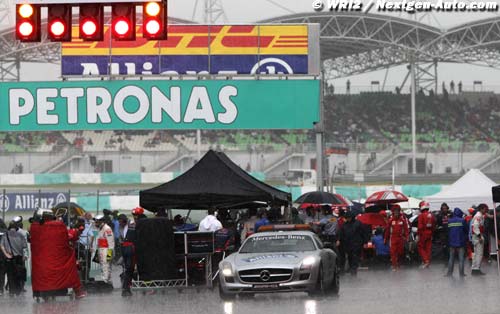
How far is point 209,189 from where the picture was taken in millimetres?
21547

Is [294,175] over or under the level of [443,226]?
over

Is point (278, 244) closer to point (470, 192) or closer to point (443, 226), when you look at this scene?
point (443, 226)

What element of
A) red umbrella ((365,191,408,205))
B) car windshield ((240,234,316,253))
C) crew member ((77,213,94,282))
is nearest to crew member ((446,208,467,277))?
car windshield ((240,234,316,253))

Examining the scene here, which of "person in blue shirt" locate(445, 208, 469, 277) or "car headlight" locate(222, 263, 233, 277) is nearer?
"car headlight" locate(222, 263, 233, 277)

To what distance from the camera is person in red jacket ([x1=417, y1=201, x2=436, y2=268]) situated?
25.8 meters

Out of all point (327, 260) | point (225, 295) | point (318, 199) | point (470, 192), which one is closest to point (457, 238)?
point (327, 260)

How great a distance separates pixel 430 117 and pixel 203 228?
67682 millimetres

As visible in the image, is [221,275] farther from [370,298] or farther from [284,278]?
[370,298]

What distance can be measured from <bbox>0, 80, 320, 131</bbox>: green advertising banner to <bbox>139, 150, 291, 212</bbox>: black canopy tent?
38.0ft

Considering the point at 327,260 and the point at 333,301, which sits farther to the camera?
the point at 327,260

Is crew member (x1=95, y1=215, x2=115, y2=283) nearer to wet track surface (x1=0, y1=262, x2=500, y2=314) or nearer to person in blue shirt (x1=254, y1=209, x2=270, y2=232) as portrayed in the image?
wet track surface (x1=0, y1=262, x2=500, y2=314)

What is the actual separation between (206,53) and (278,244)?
16566 mm

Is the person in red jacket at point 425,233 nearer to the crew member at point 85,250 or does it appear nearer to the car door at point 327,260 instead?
the car door at point 327,260

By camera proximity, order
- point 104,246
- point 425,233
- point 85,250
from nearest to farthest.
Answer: point 104,246 < point 85,250 < point 425,233
